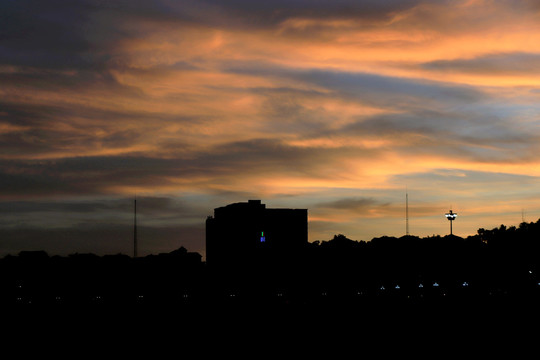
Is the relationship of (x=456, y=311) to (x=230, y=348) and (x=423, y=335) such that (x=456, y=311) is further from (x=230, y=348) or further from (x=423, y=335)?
(x=230, y=348)

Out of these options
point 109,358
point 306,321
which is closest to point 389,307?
point 306,321

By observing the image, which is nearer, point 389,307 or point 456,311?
point 456,311

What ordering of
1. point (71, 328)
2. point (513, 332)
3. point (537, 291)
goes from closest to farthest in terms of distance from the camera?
point (513, 332) < point (71, 328) < point (537, 291)

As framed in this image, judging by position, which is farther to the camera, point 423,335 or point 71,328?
point 71,328

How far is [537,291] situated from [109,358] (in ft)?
271

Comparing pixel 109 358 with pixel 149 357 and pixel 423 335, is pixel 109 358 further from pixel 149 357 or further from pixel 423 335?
pixel 423 335

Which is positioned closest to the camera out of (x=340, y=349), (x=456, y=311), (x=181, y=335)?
(x=340, y=349)

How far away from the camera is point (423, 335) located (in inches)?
3583

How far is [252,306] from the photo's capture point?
128 m

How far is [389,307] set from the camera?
12019 centimetres

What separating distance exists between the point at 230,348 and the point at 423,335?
868 inches

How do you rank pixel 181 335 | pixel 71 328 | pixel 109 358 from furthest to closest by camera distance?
1. pixel 71 328
2. pixel 181 335
3. pixel 109 358

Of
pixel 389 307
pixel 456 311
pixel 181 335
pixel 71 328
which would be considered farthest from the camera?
pixel 389 307

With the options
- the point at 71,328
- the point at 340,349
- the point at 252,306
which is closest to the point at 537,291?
the point at 252,306
